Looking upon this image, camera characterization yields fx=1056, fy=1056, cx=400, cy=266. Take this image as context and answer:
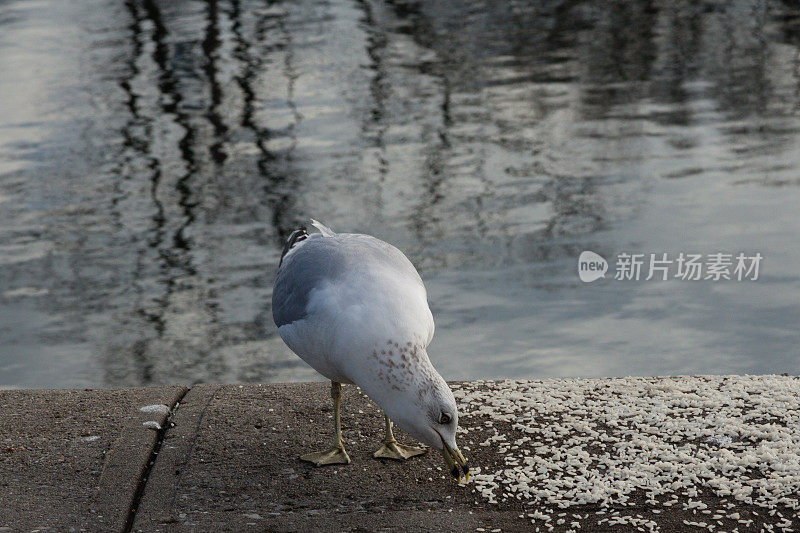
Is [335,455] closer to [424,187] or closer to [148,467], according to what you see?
[148,467]

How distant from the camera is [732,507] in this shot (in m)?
4.17

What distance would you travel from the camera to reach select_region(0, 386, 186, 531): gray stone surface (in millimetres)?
4148

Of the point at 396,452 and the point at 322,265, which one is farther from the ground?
the point at 322,265

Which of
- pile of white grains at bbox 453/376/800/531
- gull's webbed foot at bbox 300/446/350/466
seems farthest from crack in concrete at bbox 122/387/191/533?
pile of white grains at bbox 453/376/800/531

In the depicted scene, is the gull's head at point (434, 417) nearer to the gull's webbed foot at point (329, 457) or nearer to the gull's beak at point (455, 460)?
the gull's beak at point (455, 460)

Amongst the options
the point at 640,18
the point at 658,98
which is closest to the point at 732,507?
the point at 658,98

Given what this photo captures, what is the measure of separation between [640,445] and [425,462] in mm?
959

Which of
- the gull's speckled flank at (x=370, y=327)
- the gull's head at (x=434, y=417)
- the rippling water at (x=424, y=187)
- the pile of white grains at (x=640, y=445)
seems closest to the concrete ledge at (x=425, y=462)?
the pile of white grains at (x=640, y=445)

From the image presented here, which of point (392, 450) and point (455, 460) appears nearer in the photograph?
point (455, 460)

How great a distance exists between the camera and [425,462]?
468 cm

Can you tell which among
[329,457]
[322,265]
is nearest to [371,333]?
[322,265]

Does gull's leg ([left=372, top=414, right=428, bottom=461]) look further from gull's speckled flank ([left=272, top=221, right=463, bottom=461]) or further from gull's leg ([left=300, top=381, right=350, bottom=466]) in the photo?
gull's speckled flank ([left=272, top=221, right=463, bottom=461])

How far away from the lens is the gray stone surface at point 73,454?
13.6ft

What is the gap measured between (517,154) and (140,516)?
8051 mm
